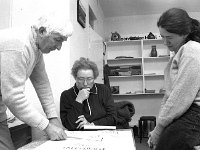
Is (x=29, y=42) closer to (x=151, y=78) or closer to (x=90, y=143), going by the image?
(x=90, y=143)

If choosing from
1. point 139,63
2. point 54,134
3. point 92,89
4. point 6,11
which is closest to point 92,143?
point 54,134

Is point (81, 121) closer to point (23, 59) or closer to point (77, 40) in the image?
point (23, 59)

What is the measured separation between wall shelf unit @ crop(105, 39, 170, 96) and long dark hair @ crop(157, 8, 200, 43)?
381 centimetres

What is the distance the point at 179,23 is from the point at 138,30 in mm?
4333

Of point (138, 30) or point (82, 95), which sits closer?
point (82, 95)

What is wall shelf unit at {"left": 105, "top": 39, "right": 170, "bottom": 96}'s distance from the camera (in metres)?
5.21

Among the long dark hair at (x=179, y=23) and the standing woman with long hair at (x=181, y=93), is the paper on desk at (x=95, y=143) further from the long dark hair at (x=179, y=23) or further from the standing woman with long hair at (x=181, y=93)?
the long dark hair at (x=179, y=23)

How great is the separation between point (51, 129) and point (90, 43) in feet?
7.33

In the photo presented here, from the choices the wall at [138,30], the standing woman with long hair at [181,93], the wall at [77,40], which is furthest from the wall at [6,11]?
the wall at [138,30]

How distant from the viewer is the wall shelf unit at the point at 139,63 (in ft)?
17.1

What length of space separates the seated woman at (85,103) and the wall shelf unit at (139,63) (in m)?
3.07

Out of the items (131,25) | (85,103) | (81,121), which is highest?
(131,25)

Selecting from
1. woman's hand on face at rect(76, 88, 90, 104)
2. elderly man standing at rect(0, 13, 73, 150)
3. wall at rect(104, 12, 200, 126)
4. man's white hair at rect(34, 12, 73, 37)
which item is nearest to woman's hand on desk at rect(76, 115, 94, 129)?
woman's hand on face at rect(76, 88, 90, 104)

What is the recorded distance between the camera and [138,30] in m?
5.50
